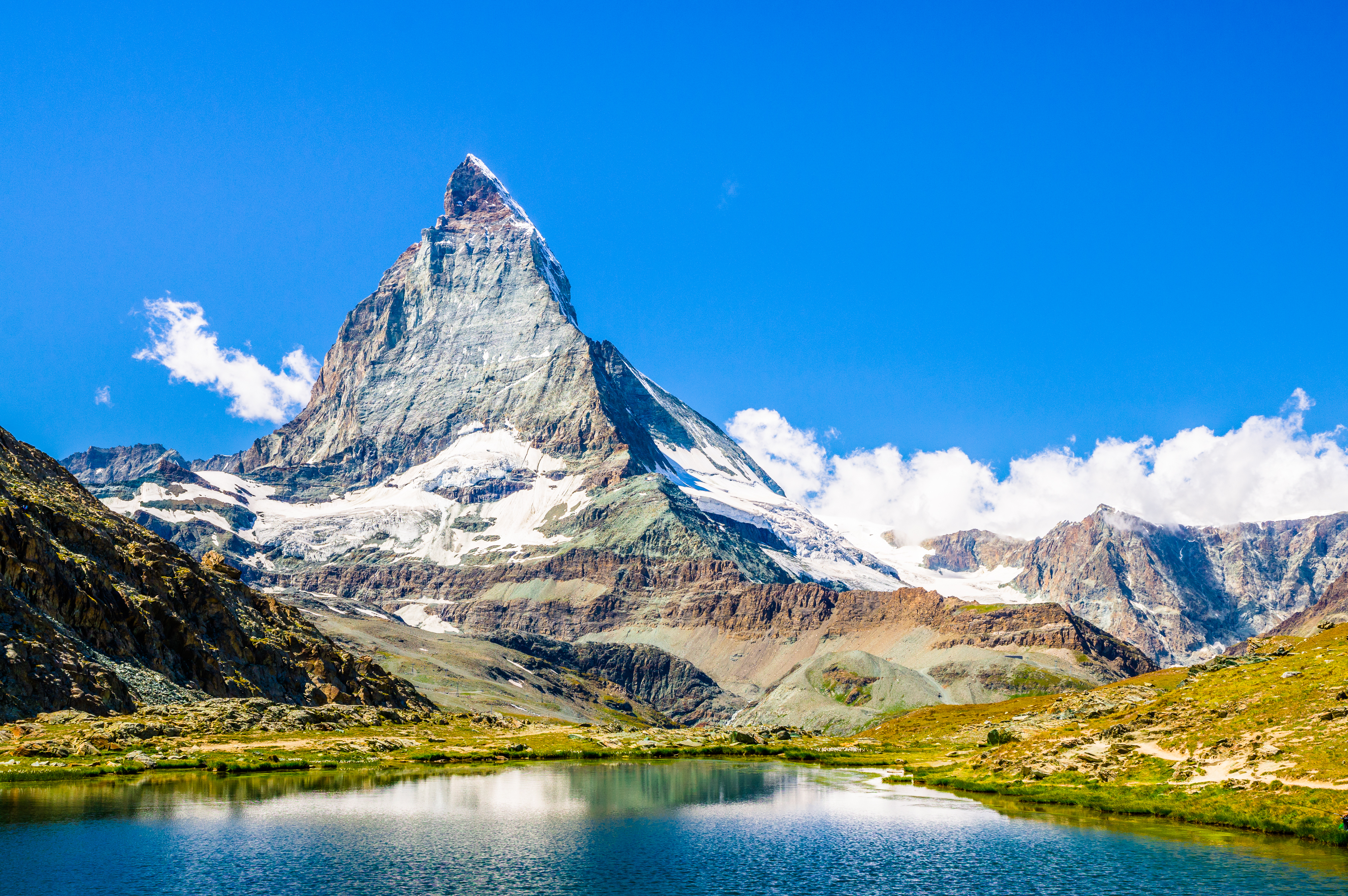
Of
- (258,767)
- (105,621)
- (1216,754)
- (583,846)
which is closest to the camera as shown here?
(583,846)

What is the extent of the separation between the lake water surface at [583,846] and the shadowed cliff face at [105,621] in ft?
117

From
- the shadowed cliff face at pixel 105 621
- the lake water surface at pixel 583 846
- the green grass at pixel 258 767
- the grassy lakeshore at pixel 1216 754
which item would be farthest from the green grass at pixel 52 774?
the grassy lakeshore at pixel 1216 754

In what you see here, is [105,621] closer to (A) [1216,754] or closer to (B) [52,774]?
(B) [52,774]

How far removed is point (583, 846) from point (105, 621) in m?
108

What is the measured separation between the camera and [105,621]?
152 metres

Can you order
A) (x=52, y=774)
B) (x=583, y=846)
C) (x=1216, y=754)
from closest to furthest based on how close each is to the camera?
(x=583, y=846)
(x=1216, y=754)
(x=52, y=774)

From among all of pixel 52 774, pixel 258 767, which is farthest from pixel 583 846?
pixel 52 774

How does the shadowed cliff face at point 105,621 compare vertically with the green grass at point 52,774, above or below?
above

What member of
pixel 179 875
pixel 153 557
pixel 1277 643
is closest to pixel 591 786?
pixel 179 875

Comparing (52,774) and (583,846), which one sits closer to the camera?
(583,846)

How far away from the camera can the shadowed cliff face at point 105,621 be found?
425 ft

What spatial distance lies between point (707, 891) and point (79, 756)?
82162 mm

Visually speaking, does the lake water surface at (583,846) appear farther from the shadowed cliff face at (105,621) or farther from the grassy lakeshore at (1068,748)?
the shadowed cliff face at (105,621)

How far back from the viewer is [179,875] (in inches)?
2443
